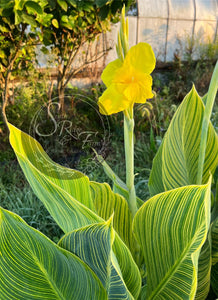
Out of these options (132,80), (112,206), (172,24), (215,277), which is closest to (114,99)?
(132,80)

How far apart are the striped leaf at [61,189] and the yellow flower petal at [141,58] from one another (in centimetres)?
19

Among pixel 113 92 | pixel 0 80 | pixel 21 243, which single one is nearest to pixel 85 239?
pixel 21 243

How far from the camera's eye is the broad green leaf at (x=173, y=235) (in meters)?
0.42

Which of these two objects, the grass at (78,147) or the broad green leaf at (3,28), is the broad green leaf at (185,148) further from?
the broad green leaf at (3,28)

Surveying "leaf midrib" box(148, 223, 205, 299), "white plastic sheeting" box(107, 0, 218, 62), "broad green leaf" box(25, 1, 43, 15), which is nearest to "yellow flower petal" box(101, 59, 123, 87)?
"leaf midrib" box(148, 223, 205, 299)

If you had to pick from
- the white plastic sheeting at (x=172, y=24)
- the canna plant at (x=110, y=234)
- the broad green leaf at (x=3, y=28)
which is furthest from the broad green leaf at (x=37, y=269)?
the white plastic sheeting at (x=172, y=24)

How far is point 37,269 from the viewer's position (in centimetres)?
46

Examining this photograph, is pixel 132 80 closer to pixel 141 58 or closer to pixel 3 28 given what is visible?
pixel 141 58

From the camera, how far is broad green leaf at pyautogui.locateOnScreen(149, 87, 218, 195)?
634mm

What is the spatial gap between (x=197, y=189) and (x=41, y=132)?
9.6 inches

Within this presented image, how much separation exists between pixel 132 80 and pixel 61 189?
183 mm

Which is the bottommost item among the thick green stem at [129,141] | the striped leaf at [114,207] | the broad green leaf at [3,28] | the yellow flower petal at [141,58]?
the striped leaf at [114,207]

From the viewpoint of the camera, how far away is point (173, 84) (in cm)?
307

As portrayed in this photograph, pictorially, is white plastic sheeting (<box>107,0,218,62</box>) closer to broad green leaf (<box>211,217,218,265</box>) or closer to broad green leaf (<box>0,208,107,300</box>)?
broad green leaf (<box>211,217,218,265</box>)
